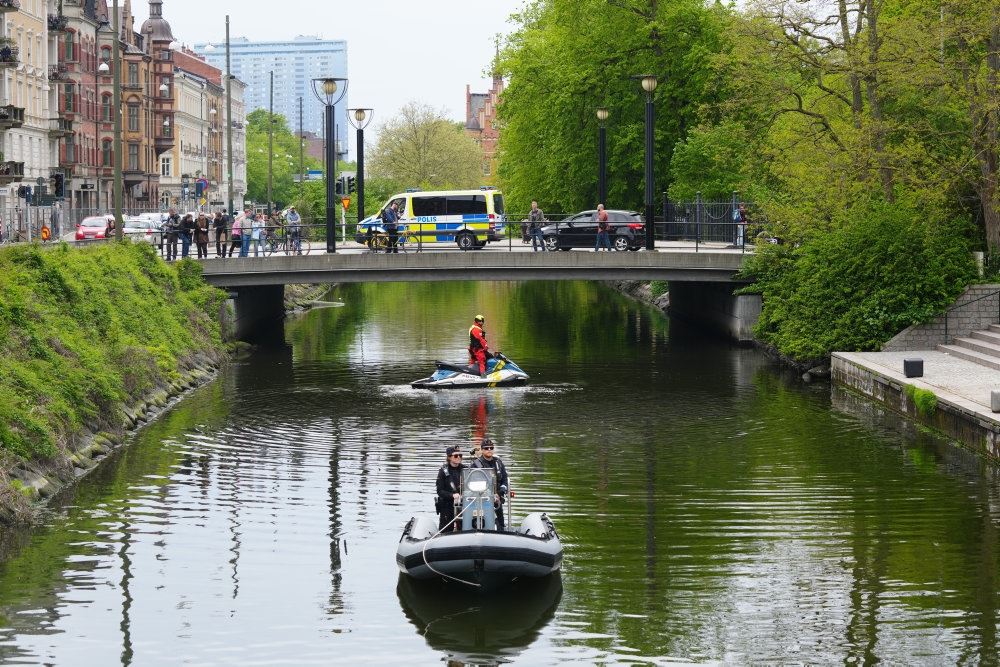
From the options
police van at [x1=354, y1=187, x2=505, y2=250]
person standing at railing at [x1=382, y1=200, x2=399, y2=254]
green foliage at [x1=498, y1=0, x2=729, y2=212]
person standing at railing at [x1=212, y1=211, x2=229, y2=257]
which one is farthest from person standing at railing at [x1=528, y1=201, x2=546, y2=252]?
green foliage at [x1=498, y1=0, x2=729, y2=212]

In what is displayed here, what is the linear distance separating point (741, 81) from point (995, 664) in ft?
98.8

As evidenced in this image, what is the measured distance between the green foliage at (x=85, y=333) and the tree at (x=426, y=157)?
88.2 meters

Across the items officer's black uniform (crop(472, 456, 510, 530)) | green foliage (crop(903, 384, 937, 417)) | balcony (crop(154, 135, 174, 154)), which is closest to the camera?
officer's black uniform (crop(472, 456, 510, 530))

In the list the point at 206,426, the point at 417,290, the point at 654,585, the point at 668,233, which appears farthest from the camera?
the point at 417,290

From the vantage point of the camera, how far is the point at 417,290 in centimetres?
8169

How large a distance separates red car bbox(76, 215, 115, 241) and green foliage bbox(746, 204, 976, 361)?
29.1 m

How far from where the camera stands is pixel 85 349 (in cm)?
3045

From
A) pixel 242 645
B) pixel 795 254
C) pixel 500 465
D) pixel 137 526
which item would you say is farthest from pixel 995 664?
pixel 795 254

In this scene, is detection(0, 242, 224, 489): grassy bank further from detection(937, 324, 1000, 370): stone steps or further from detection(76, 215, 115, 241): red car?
detection(937, 324, 1000, 370): stone steps

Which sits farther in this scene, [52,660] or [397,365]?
[397,365]

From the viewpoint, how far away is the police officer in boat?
18469 millimetres

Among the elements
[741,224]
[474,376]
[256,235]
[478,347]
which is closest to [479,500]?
[474,376]

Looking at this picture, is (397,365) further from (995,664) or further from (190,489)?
(995,664)

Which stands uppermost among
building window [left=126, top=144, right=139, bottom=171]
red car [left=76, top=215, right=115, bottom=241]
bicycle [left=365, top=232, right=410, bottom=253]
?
building window [left=126, top=144, right=139, bottom=171]
